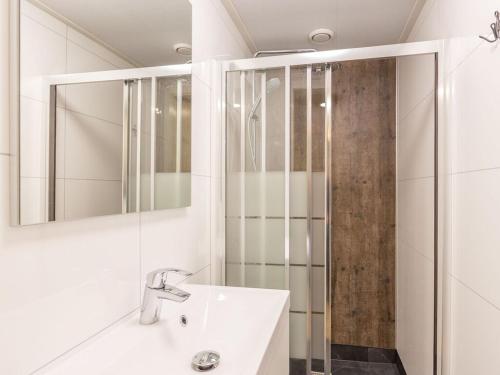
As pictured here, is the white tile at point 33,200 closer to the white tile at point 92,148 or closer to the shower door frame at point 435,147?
the white tile at point 92,148

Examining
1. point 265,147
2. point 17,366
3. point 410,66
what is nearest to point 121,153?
point 17,366

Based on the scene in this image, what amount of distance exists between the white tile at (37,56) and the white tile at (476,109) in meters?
1.25

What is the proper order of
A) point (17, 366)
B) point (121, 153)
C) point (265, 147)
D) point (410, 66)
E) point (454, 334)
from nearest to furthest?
point (17, 366), point (121, 153), point (454, 334), point (265, 147), point (410, 66)

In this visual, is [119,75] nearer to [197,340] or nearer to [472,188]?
[197,340]

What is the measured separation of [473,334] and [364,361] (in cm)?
139

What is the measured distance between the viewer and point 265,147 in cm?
159

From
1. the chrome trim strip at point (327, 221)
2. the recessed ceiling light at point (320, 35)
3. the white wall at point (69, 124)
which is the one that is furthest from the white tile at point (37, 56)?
the recessed ceiling light at point (320, 35)

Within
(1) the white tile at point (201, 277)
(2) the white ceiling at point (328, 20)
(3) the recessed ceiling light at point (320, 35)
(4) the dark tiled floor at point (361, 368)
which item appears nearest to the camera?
(1) the white tile at point (201, 277)

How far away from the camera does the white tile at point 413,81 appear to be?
5.12 ft

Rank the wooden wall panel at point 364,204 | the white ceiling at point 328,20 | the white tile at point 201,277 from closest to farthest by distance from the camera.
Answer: the white tile at point 201,277 → the white ceiling at point 328,20 → the wooden wall panel at point 364,204

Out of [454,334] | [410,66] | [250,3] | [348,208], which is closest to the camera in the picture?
[454,334]

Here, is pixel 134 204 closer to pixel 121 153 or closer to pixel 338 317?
pixel 121 153

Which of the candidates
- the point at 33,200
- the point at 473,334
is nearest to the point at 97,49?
the point at 33,200

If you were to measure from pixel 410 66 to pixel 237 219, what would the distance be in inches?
56.5
